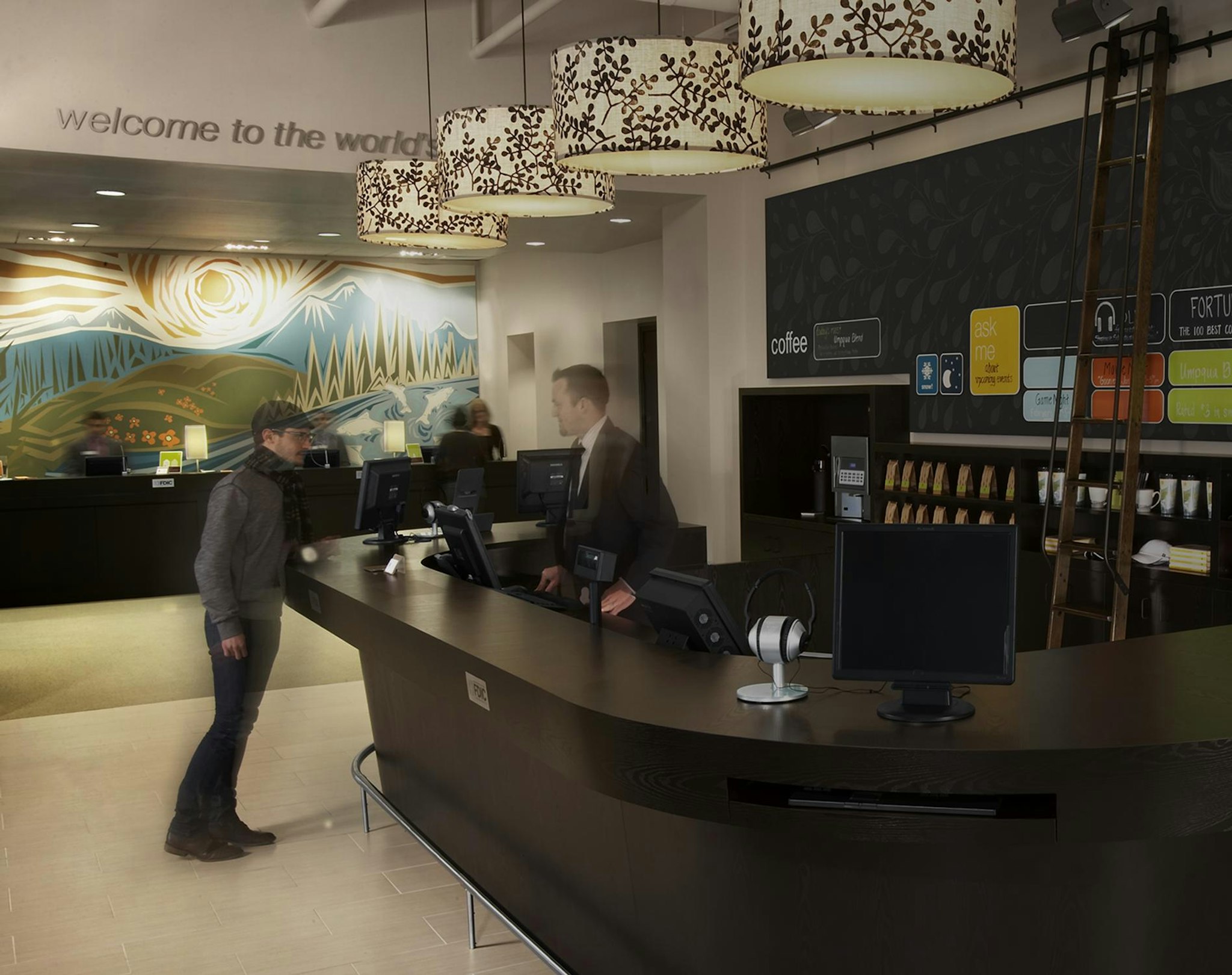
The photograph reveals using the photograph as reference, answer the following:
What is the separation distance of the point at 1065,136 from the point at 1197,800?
14.8 ft

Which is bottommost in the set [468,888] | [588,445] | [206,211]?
[468,888]

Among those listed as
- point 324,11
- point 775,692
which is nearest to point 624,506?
point 775,692

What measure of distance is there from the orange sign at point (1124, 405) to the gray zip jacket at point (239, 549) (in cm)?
362

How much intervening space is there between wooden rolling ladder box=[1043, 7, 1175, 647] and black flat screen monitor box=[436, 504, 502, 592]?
8.35 ft

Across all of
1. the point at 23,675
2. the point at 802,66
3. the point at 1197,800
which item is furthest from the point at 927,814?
the point at 23,675

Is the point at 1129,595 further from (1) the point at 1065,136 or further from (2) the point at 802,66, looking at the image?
(2) the point at 802,66

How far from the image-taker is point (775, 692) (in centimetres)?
258

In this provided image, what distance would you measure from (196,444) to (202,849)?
8.37 meters

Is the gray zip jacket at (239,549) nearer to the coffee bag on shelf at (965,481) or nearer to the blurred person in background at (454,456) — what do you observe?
the coffee bag on shelf at (965,481)

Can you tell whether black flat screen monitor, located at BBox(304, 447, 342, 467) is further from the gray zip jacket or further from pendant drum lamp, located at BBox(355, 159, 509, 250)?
the gray zip jacket

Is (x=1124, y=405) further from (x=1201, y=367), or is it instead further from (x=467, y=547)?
(x=467, y=547)

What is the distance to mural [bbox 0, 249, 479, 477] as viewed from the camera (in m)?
12.1

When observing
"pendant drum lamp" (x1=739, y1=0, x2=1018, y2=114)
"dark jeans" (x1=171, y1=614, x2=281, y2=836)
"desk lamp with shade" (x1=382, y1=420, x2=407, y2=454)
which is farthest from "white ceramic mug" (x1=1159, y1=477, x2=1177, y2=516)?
"desk lamp with shade" (x1=382, y1=420, x2=407, y2=454)

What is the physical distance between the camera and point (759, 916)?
262 cm
